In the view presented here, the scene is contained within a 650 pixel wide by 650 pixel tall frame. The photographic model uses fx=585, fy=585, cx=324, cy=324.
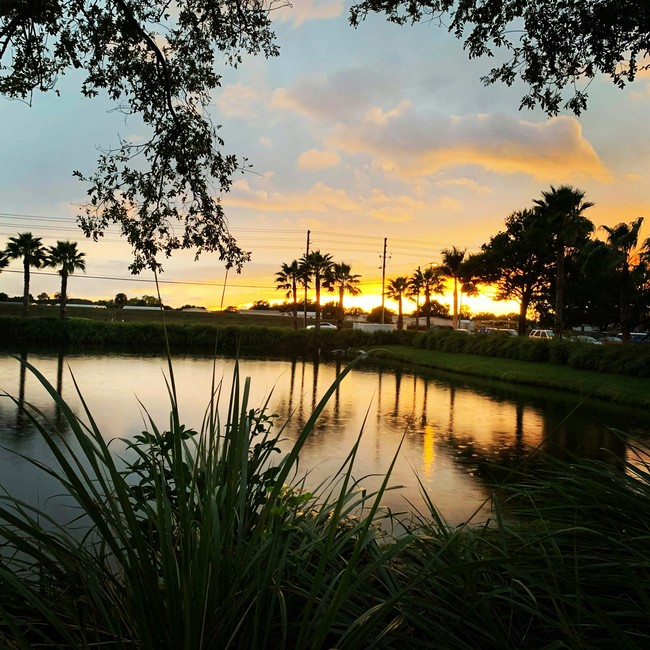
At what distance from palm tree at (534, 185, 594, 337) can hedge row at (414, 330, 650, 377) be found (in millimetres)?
2798

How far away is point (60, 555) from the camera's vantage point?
1.67 m

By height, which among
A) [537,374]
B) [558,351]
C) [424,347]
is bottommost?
[537,374]

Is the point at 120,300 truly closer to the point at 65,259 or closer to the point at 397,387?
the point at 65,259

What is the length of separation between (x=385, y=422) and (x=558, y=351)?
17040 millimetres

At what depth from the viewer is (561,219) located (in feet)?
112

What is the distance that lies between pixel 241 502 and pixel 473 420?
1502 cm

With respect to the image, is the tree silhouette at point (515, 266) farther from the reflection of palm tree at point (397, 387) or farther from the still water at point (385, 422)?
the still water at point (385, 422)

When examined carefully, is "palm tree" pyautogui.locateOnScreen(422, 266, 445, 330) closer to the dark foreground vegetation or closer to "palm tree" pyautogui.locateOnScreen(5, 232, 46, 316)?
"palm tree" pyautogui.locateOnScreen(5, 232, 46, 316)

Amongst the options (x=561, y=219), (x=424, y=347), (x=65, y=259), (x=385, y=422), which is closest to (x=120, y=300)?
(x=65, y=259)

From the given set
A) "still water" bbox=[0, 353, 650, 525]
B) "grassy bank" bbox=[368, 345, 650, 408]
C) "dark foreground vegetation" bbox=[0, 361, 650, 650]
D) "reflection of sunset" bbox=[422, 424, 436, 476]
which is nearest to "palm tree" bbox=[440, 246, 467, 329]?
"grassy bank" bbox=[368, 345, 650, 408]

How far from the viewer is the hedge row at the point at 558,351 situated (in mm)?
23734

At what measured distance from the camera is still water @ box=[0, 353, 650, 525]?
8477 mm

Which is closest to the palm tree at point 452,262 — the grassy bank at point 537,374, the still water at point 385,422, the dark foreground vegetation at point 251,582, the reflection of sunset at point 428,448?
the grassy bank at point 537,374

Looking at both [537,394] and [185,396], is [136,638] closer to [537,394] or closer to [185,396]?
[185,396]
